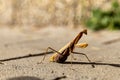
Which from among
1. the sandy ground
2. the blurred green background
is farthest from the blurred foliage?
the sandy ground

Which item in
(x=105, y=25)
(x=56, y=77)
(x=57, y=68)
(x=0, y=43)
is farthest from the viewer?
(x=105, y=25)

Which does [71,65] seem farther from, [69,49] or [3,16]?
[3,16]

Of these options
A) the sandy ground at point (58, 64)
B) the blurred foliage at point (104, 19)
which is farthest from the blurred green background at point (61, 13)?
the sandy ground at point (58, 64)

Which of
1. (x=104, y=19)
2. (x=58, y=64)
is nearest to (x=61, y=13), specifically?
(x=104, y=19)

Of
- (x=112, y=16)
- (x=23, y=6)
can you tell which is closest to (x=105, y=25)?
(x=112, y=16)

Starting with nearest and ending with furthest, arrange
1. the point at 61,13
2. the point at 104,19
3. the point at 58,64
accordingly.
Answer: the point at 58,64 < the point at 104,19 < the point at 61,13

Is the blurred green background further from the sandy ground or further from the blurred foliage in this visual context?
the sandy ground

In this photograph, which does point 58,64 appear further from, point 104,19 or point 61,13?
point 61,13
